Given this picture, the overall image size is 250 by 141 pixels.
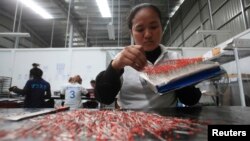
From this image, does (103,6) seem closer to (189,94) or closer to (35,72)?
(35,72)

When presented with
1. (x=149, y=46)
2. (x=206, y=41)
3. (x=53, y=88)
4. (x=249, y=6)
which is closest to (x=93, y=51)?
(x=53, y=88)

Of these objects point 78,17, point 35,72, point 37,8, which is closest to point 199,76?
point 35,72

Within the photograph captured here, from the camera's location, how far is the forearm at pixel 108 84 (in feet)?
3.02

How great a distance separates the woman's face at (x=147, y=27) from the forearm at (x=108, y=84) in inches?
10.8

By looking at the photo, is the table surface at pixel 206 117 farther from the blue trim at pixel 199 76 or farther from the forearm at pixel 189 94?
the forearm at pixel 189 94

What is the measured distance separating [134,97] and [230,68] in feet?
11.6

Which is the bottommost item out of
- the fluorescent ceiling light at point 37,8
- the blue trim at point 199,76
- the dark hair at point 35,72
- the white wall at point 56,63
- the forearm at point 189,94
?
the forearm at point 189,94

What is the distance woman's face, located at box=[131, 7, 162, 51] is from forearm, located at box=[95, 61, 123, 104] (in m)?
0.27

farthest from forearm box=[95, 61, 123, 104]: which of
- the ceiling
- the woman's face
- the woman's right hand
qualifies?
the ceiling

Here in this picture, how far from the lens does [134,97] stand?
42.8 inches

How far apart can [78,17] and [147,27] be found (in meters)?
6.51

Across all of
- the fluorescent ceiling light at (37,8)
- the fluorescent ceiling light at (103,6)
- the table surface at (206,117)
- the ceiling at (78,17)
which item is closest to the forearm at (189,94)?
the table surface at (206,117)

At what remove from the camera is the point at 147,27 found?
1074 mm

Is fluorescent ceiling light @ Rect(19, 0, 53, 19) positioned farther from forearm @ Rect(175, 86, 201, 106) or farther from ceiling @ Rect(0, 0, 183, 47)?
forearm @ Rect(175, 86, 201, 106)
